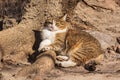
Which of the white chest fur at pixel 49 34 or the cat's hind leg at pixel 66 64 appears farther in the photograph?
the white chest fur at pixel 49 34

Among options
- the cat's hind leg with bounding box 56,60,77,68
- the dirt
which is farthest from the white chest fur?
the cat's hind leg with bounding box 56,60,77,68

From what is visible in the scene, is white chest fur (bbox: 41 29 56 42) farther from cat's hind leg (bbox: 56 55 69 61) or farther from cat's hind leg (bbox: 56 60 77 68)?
cat's hind leg (bbox: 56 60 77 68)

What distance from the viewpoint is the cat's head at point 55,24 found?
7125 mm

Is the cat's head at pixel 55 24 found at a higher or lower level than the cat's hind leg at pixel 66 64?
higher

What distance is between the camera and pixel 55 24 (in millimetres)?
7168

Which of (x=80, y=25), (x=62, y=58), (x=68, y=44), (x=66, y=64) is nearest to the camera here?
(x=66, y=64)

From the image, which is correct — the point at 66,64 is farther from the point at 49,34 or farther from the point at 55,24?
the point at 55,24

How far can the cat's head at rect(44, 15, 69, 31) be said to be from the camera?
7.12m

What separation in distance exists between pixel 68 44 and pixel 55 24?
51cm

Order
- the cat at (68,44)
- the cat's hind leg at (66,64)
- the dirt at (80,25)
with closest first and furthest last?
the dirt at (80,25)
the cat's hind leg at (66,64)
the cat at (68,44)

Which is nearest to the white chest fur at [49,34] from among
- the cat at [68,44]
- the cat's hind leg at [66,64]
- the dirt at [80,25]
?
the cat at [68,44]

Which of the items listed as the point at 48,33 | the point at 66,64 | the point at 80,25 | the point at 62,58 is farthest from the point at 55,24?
the point at 80,25

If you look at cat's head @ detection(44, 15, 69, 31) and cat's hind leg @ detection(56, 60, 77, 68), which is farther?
cat's head @ detection(44, 15, 69, 31)

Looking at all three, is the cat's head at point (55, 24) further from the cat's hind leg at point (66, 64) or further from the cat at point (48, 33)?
the cat's hind leg at point (66, 64)
